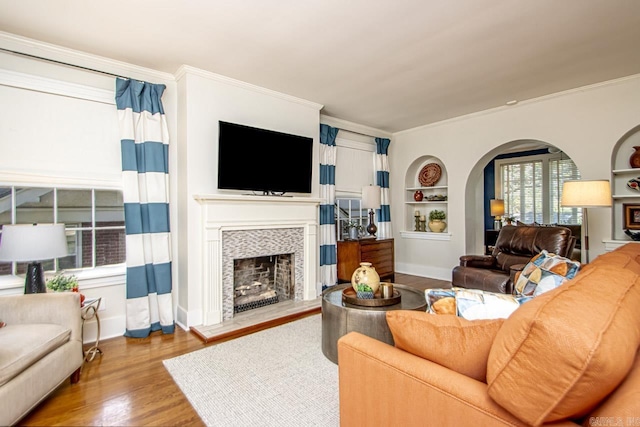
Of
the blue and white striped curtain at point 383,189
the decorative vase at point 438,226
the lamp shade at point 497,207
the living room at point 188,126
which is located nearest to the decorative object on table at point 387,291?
the living room at point 188,126

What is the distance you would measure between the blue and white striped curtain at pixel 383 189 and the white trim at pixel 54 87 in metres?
3.80

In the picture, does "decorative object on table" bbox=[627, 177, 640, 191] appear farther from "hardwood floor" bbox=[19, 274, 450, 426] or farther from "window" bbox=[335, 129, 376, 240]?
"hardwood floor" bbox=[19, 274, 450, 426]

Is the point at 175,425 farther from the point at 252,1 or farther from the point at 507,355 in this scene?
the point at 252,1

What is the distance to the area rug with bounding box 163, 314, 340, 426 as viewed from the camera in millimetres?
1829

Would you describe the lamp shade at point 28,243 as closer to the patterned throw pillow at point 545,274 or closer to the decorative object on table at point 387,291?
the decorative object on table at point 387,291

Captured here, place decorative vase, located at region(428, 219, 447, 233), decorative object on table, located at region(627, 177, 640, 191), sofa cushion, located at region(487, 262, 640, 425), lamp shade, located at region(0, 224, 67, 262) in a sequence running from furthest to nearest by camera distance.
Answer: decorative vase, located at region(428, 219, 447, 233)
decorative object on table, located at region(627, 177, 640, 191)
lamp shade, located at region(0, 224, 67, 262)
sofa cushion, located at region(487, 262, 640, 425)

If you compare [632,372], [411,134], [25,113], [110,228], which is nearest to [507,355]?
[632,372]

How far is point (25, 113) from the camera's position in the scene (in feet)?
8.63

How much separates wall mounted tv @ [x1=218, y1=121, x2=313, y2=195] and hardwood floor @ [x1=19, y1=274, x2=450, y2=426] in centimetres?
167

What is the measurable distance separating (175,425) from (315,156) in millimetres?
3219

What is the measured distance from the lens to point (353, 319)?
2.29 meters

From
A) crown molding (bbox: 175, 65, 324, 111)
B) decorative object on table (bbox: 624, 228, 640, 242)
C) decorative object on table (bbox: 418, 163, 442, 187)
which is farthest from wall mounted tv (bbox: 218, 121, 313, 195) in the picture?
decorative object on table (bbox: 624, 228, 640, 242)

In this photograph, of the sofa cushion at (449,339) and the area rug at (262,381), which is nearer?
the sofa cushion at (449,339)

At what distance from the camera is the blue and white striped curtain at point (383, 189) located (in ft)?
17.7
